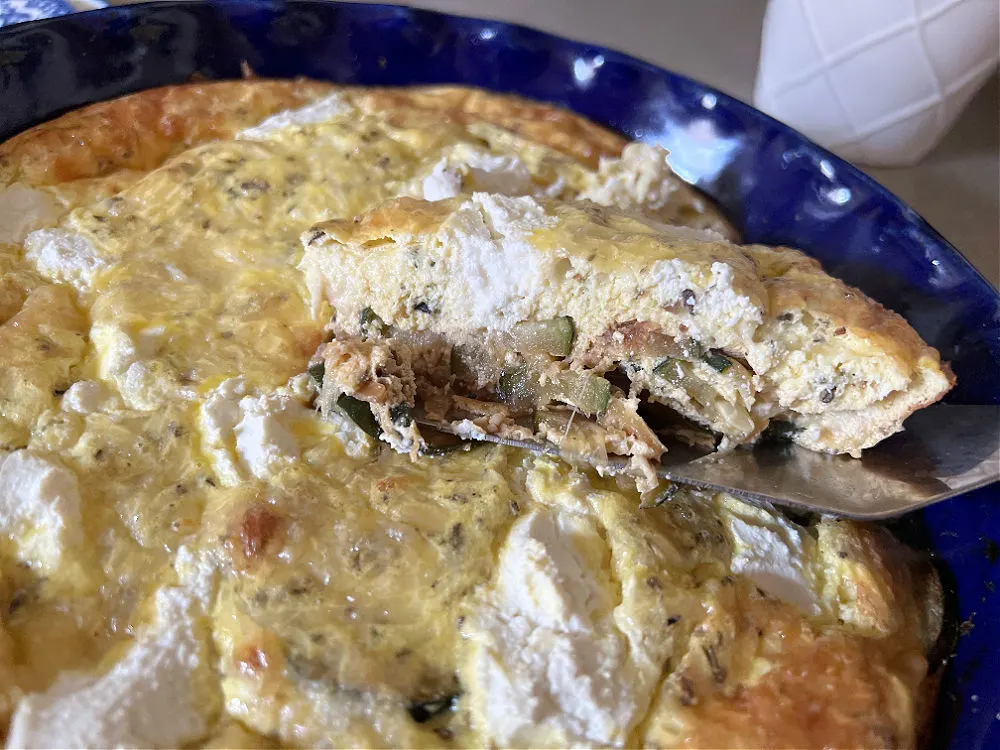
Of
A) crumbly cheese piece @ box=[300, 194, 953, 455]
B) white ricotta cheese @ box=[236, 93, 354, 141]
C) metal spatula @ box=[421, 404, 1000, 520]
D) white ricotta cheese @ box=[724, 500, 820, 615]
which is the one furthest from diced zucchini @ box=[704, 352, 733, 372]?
white ricotta cheese @ box=[236, 93, 354, 141]

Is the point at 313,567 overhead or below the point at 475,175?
below

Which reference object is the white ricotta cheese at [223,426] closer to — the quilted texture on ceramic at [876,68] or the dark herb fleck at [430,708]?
the dark herb fleck at [430,708]

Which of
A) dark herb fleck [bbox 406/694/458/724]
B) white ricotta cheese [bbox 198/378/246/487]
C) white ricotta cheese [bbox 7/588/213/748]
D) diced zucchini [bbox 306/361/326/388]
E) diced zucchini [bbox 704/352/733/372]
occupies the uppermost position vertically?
diced zucchini [bbox 704/352/733/372]

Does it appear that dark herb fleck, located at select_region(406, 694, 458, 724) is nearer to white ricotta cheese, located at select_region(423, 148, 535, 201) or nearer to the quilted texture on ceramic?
white ricotta cheese, located at select_region(423, 148, 535, 201)

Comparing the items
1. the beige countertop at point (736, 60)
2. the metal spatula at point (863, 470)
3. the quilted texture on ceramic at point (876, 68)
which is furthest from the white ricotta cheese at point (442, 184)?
the beige countertop at point (736, 60)

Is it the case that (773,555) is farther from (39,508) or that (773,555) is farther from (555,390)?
(39,508)

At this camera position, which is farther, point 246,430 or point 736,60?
point 736,60

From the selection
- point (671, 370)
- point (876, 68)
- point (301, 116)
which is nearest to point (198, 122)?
point (301, 116)

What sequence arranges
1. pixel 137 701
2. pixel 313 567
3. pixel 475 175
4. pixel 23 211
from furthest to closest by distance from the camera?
pixel 475 175 < pixel 23 211 < pixel 313 567 < pixel 137 701
